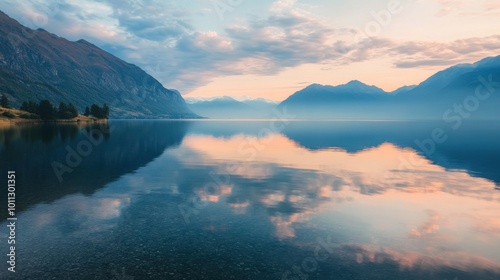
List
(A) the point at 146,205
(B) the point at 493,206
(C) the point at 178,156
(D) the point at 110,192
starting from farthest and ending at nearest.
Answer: (C) the point at 178,156 → (D) the point at 110,192 → (B) the point at 493,206 → (A) the point at 146,205

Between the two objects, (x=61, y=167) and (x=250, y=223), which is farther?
(x=61, y=167)

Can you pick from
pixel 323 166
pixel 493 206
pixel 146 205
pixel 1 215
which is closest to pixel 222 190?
pixel 146 205

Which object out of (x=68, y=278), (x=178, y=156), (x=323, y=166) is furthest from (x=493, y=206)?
(x=178, y=156)

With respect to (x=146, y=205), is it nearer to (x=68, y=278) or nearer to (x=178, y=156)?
(x=68, y=278)

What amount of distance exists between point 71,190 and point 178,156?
40.4 meters

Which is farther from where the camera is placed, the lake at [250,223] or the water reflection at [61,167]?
the water reflection at [61,167]

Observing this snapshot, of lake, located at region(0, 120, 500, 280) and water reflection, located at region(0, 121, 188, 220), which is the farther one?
water reflection, located at region(0, 121, 188, 220)

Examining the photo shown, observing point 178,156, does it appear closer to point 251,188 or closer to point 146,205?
Result: point 251,188

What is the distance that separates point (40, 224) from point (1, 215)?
6.22m

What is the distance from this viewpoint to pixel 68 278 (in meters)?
19.5

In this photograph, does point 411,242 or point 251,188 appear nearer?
point 411,242

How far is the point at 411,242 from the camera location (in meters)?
27.3

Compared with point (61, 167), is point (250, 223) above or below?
below

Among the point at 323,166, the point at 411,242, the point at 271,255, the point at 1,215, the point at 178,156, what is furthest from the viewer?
the point at 178,156
